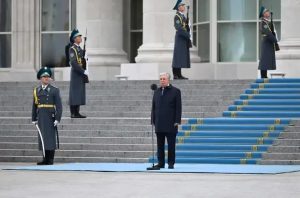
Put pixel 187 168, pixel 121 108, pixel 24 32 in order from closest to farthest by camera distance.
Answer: pixel 187 168
pixel 121 108
pixel 24 32

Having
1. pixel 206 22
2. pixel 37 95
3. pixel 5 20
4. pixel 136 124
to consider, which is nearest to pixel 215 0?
pixel 206 22

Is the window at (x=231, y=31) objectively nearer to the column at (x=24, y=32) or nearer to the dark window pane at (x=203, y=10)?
the dark window pane at (x=203, y=10)

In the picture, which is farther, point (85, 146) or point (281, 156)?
point (85, 146)

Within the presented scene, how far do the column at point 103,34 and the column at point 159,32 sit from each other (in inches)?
99.9

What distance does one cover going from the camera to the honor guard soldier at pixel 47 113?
26859 millimetres

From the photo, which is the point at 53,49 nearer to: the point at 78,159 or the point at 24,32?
the point at 24,32

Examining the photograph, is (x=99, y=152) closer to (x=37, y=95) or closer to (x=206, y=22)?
(x=37, y=95)

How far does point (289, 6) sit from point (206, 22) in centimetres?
488

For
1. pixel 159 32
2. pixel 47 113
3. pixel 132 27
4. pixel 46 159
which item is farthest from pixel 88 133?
pixel 132 27

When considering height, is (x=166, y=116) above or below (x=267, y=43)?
below

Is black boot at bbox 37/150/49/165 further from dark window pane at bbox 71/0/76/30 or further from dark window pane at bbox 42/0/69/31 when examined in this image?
dark window pane at bbox 42/0/69/31

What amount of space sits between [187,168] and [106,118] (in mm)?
5658

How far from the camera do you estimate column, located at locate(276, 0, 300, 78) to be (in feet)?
115

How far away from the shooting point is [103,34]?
39500mm
